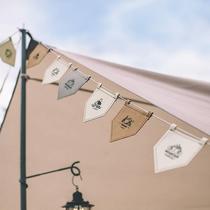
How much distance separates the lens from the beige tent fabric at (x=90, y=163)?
343cm

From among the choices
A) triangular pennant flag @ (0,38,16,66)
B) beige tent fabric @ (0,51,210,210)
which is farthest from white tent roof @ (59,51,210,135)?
beige tent fabric @ (0,51,210,210)

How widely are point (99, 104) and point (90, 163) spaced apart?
1476mm

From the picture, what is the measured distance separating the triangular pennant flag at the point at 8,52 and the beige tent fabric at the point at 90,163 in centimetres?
72

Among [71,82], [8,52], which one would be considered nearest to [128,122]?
[71,82]

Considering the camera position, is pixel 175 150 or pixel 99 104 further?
pixel 99 104

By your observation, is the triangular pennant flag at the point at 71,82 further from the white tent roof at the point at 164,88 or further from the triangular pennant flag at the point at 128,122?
the triangular pennant flag at the point at 128,122

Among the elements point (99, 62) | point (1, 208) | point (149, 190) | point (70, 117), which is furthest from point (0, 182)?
point (99, 62)

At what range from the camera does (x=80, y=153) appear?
140 inches

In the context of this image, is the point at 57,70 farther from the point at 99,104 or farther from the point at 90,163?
the point at 90,163

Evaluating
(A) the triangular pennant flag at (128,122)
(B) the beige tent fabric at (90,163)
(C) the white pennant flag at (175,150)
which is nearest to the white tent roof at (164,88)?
(A) the triangular pennant flag at (128,122)

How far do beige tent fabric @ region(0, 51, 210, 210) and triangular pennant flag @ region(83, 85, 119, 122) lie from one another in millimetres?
1188

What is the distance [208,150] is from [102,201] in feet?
2.88

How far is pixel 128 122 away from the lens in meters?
1.95

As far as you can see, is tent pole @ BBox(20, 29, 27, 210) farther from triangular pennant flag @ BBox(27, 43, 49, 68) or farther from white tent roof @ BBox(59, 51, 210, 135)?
white tent roof @ BBox(59, 51, 210, 135)
